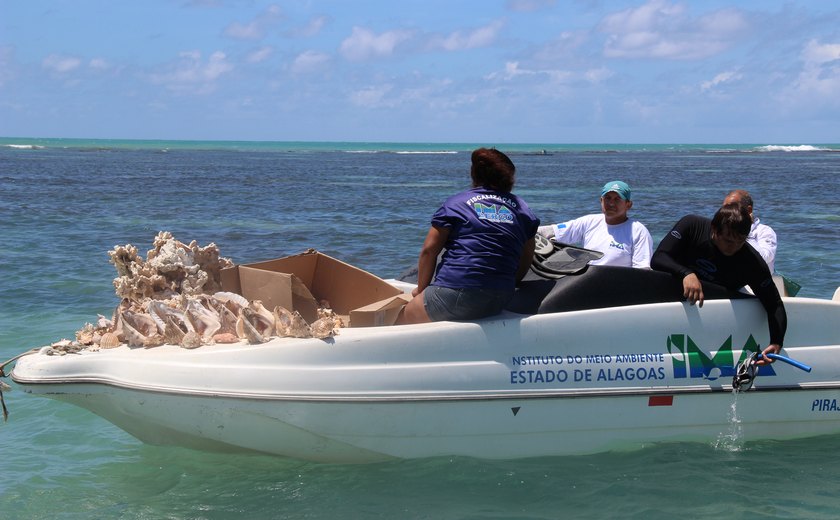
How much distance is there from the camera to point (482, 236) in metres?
4.87

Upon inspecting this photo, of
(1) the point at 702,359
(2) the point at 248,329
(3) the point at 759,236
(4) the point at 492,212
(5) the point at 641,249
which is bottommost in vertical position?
(1) the point at 702,359

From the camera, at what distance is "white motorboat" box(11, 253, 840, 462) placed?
4.86m

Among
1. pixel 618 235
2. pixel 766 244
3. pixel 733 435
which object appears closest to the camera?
pixel 733 435

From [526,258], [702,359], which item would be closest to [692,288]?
[702,359]

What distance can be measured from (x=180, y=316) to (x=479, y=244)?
1.74m

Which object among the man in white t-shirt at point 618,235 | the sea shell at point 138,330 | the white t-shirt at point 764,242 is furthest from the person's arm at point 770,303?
the sea shell at point 138,330

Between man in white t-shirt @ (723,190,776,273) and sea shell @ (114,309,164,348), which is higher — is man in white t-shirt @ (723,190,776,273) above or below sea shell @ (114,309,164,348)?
above

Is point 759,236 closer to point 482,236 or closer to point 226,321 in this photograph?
point 482,236

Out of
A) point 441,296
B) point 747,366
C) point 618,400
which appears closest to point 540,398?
point 618,400

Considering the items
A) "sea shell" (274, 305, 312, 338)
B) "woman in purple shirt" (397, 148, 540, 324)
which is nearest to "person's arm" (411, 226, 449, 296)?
"woman in purple shirt" (397, 148, 540, 324)

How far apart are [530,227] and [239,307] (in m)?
1.72

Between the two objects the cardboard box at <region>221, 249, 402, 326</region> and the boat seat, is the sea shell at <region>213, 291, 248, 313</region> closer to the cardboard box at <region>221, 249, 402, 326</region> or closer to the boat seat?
the cardboard box at <region>221, 249, 402, 326</region>

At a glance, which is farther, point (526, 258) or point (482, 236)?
point (526, 258)

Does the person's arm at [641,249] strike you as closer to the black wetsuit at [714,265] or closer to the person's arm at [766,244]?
the person's arm at [766,244]
